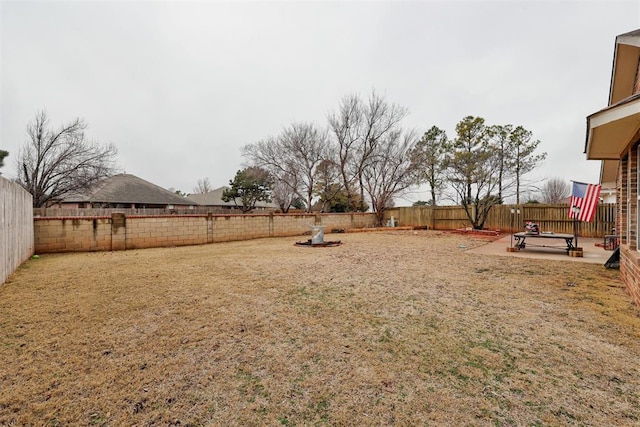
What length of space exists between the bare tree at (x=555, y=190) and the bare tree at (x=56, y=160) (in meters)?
48.8

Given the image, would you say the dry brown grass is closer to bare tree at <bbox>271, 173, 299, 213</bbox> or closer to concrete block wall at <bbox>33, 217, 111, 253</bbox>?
concrete block wall at <bbox>33, 217, 111, 253</bbox>

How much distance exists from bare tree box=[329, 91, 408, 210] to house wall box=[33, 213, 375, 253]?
9041 millimetres

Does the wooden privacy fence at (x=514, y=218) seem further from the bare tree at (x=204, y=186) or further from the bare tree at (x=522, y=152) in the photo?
the bare tree at (x=204, y=186)

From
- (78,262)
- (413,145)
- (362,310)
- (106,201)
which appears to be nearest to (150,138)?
(106,201)

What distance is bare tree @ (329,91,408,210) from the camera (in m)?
21.4

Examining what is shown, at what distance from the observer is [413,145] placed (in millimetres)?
21547

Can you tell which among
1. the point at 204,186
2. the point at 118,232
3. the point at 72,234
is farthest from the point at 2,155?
the point at 204,186

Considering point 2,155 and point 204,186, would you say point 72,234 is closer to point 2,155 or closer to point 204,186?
point 2,155

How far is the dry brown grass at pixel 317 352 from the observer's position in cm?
183

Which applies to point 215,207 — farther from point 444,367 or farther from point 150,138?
point 444,367

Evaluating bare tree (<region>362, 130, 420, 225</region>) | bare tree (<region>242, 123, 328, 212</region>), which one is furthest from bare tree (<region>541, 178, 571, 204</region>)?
bare tree (<region>242, 123, 328, 212</region>)

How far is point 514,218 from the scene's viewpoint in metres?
16.6

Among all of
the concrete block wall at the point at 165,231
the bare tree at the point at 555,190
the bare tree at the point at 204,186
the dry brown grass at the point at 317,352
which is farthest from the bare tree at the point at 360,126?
the bare tree at the point at 204,186

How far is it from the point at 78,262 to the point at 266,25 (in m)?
10.4
